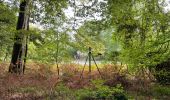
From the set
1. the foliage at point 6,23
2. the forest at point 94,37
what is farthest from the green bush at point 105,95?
the foliage at point 6,23

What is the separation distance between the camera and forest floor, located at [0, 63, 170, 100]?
11.6 metres

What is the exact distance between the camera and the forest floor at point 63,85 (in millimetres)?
11578

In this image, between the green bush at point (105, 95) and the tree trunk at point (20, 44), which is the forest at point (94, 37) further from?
the green bush at point (105, 95)

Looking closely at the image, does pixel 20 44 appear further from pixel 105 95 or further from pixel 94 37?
pixel 105 95

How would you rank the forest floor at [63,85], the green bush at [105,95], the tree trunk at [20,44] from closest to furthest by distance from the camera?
1. the green bush at [105,95]
2. the forest floor at [63,85]
3. the tree trunk at [20,44]

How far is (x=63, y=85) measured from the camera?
14.4 meters

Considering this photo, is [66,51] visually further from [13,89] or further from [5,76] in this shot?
[13,89]

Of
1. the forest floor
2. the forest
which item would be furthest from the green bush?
the forest

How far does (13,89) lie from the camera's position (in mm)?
12680

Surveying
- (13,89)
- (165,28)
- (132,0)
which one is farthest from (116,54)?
(13,89)

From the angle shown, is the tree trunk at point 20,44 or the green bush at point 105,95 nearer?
the green bush at point 105,95

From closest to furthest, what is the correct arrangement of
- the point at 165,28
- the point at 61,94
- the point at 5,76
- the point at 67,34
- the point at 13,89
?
the point at 61,94, the point at 13,89, the point at 165,28, the point at 5,76, the point at 67,34

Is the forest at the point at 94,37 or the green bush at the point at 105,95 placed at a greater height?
the forest at the point at 94,37

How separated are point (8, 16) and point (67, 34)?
3277 mm
